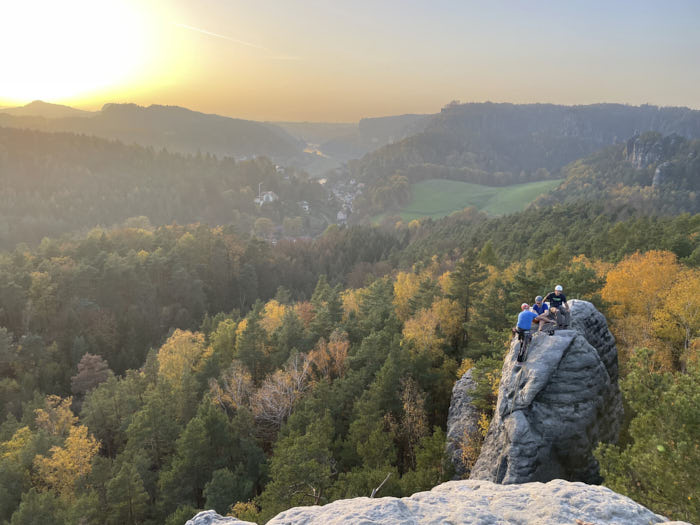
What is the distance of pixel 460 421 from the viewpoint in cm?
2869

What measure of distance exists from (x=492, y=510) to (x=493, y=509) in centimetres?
7

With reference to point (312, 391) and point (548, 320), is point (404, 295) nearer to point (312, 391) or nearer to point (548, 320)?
point (312, 391)

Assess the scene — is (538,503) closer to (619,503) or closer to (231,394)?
(619,503)

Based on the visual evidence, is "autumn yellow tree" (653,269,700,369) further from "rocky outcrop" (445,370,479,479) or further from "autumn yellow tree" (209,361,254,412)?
"autumn yellow tree" (209,361,254,412)

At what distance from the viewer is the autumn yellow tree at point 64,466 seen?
3722cm

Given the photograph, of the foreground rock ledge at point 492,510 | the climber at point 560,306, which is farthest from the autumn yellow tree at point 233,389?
the foreground rock ledge at point 492,510

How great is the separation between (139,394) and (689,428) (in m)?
56.3

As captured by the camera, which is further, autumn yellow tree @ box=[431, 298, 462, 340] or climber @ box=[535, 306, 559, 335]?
autumn yellow tree @ box=[431, 298, 462, 340]

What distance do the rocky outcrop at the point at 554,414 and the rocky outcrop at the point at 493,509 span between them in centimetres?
804

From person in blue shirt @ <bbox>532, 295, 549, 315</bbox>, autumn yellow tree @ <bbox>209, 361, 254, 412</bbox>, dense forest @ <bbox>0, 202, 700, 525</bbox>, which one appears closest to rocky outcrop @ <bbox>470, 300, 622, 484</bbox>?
person in blue shirt @ <bbox>532, 295, 549, 315</bbox>

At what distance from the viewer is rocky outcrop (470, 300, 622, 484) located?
1780 centimetres

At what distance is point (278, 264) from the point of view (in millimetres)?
134625

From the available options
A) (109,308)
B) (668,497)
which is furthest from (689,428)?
(109,308)

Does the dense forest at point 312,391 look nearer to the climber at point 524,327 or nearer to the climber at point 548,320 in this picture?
the climber at point 548,320
